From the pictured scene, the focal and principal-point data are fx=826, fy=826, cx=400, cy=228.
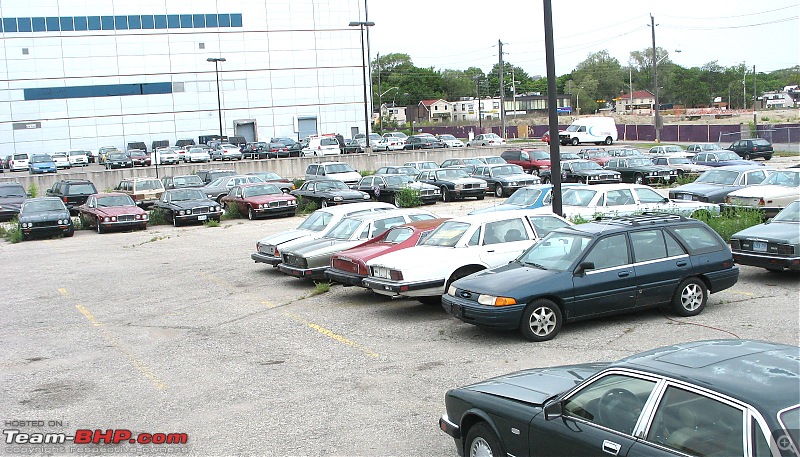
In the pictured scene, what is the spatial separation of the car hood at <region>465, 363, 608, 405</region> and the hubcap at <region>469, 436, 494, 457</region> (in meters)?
0.36

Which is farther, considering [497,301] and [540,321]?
[540,321]

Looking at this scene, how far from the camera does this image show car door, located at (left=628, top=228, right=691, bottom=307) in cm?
1128

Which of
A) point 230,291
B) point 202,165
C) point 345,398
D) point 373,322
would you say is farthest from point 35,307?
point 202,165

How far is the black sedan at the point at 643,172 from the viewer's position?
3512 cm

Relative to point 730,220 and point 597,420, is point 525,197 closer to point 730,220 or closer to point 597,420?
point 730,220

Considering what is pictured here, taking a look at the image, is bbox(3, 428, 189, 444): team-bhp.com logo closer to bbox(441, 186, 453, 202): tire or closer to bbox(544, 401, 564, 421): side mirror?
bbox(544, 401, 564, 421): side mirror

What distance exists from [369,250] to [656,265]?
506cm

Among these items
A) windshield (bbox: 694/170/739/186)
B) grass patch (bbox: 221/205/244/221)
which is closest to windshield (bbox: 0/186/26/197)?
grass patch (bbox: 221/205/244/221)

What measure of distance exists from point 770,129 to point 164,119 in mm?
55073

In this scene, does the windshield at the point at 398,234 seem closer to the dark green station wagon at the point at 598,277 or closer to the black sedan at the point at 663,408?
the dark green station wagon at the point at 598,277

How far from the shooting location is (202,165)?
5388 centimetres

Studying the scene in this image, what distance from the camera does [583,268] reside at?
1091 centimetres

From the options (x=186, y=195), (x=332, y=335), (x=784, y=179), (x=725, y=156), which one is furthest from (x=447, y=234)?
(x=725, y=156)

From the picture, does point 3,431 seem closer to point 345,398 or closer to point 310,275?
point 345,398
